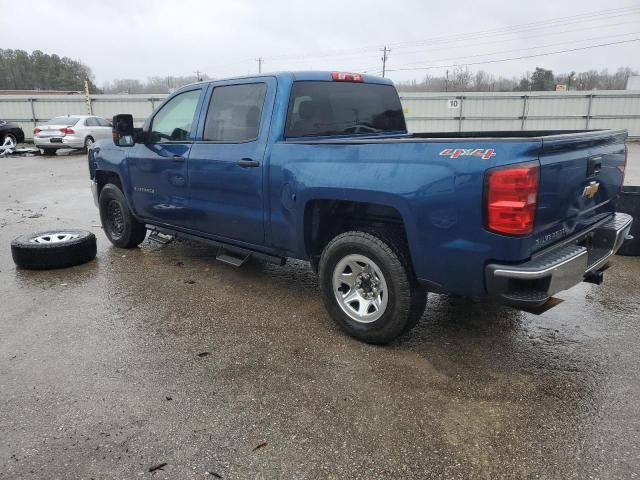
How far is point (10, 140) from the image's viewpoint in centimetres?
2109

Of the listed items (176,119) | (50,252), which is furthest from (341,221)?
(50,252)

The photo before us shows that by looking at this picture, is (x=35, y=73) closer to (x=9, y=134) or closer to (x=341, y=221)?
(x=9, y=134)

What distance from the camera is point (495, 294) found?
114 inches

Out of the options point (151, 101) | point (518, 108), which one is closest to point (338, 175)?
point (518, 108)

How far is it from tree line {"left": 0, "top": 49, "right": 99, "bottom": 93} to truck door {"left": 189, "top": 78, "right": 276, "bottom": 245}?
235 feet

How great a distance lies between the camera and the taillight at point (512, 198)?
2.67 meters

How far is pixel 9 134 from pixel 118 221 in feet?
61.8

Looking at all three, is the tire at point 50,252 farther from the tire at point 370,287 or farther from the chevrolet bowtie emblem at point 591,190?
the chevrolet bowtie emblem at point 591,190

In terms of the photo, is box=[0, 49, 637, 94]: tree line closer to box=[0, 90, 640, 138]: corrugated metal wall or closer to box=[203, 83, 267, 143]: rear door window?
box=[0, 90, 640, 138]: corrugated metal wall

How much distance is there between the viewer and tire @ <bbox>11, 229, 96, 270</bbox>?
5.38 meters

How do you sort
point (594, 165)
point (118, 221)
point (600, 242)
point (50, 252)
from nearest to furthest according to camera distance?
point (594, 165) < point (600, 242) < point (50, 252) < point (118, 221)

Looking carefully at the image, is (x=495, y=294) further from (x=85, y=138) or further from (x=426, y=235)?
(x=85, y=138)

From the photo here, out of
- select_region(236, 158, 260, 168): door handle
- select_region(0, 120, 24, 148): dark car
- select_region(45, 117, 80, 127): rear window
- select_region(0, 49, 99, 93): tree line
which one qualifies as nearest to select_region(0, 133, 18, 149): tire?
select_region(0, 120, 24, 148): dark car

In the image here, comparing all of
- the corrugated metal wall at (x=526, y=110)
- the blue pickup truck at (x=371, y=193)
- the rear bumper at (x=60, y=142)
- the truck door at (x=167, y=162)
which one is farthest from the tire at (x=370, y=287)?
the corrugated metal wall at (x=526, y=110)
